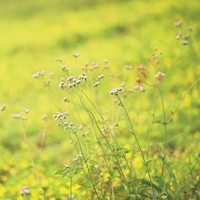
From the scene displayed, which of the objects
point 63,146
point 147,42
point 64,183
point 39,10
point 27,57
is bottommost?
point 64,183

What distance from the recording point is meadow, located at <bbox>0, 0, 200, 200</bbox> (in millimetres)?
3898

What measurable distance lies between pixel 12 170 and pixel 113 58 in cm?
562

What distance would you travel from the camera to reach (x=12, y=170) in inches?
246

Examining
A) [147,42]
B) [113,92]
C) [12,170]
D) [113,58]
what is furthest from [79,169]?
[113,58]

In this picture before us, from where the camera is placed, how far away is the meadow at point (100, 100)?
3.90 metres

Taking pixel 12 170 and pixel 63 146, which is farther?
pixel 63 146

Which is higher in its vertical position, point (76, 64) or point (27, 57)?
point (27, 57)

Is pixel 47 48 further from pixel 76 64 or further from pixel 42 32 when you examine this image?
pixel 76 64

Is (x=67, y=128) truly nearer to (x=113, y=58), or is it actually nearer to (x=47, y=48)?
(x=113, y=58)

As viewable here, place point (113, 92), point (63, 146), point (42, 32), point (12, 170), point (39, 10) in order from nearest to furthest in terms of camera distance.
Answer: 1. point (113, 92)
2. point (12, 170)
3. point (63, 146)
4. point (42, 32)
5. point (39, 10)

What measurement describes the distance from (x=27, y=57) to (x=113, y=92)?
11.0m

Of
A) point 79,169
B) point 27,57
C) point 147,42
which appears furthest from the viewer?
point 27,57

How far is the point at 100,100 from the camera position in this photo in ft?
28.9

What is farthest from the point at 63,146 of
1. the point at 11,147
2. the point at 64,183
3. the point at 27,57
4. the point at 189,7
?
the point at 27,57
